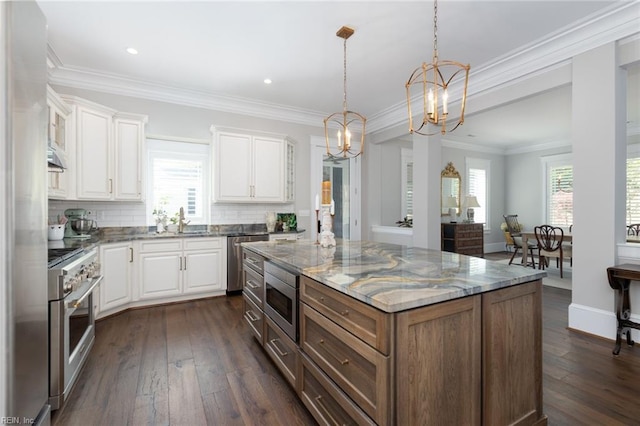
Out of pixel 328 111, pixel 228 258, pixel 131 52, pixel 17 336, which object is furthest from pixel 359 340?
pixel 328 111

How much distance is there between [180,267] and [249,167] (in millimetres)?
1731

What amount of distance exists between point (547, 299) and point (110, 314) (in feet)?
17.9

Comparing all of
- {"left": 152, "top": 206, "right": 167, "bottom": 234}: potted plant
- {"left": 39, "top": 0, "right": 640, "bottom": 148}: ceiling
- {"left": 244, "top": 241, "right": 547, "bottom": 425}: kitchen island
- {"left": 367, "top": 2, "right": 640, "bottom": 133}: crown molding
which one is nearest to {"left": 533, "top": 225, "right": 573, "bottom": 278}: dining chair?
{"left": 39, "top": 0, "right": 640, "bottom": 148}: ceiling

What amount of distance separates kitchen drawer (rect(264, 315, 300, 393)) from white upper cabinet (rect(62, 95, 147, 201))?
2695 millimetres

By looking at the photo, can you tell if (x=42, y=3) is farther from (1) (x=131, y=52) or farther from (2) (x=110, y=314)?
(2) (x=110, y=314)

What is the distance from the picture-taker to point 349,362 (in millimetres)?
1396

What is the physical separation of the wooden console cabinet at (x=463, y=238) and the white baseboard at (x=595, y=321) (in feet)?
11.4

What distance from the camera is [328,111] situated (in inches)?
209

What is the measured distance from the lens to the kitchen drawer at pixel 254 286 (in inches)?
99.1

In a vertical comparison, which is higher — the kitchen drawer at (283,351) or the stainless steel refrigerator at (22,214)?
the stainless steel refrigerator at (22,214)

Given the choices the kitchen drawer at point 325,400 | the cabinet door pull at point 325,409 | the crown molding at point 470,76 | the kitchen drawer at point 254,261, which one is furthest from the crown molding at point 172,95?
the cabinet door pull at point 325,409

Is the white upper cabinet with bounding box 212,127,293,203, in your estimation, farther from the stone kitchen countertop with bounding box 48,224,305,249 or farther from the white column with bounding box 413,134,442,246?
the white column with bounding box 413,134,442,246

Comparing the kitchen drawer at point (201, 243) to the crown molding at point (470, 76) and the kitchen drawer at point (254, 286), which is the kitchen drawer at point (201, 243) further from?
the crown molding at point (470, 76)

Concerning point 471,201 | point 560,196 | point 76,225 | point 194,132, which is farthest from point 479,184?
point 76,225
